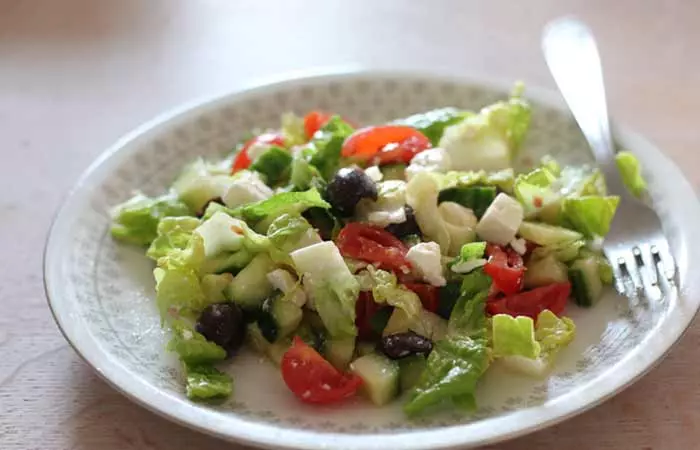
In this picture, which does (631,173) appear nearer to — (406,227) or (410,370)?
(406,227)

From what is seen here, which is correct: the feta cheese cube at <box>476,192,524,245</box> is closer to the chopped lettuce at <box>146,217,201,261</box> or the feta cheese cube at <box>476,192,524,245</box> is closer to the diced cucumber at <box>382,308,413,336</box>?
the diced cucumber at <box>382,308,413,336</box>

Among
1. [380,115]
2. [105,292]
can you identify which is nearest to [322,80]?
[380,115]

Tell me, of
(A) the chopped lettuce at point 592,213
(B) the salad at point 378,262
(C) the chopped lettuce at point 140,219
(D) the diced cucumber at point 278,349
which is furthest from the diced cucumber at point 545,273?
(C) the chopped lettuce at point 140,219

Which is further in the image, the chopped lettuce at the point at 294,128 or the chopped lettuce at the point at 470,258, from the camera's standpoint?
the chopped lettuce at the point at 294,128

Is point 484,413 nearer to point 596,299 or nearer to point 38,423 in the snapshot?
point 596,299

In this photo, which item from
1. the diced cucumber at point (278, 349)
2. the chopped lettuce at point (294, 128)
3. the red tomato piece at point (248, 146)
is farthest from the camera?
the chopped lettuce at point (294, 128)

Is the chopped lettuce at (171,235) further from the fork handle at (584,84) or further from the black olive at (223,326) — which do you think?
the fork handle at (584,84)
